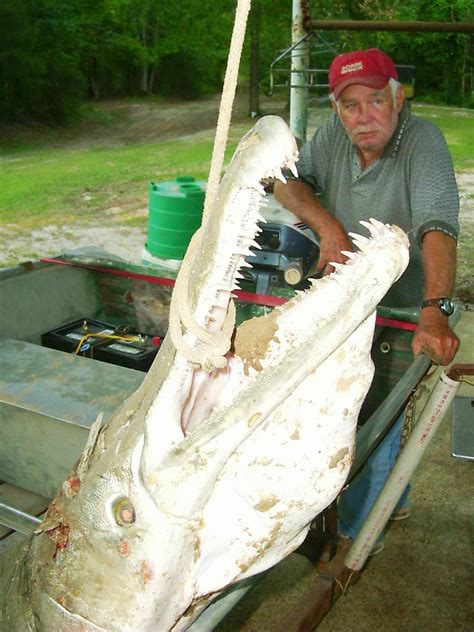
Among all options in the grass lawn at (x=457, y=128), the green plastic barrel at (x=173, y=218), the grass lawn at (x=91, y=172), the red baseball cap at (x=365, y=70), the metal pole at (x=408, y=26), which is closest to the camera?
the red baseball cap at (x=365, y=70)

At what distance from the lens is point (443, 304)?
224 centimetres

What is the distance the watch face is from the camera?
88.0 inches

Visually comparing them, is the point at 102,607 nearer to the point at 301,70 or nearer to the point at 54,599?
the point at 54,599

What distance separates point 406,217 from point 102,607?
2.15m

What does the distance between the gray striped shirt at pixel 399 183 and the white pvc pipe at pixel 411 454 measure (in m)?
0.68

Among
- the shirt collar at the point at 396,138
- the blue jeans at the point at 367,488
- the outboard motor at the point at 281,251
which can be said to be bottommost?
the blue jeans at the point at 367,488

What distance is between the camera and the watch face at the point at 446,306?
2234mm

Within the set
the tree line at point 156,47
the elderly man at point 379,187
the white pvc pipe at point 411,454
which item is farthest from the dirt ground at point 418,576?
the tree line at point 156,47

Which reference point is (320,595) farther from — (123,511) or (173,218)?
(173,218)

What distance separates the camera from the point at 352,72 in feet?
9.91

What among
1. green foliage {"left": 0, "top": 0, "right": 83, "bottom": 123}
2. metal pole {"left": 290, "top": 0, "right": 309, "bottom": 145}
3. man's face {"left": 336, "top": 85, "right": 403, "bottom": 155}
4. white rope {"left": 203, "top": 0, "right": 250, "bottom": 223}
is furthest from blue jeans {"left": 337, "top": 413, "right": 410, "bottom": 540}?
green foliage {"left": 0, "top": 0, "right": 83, "bottom": 123}

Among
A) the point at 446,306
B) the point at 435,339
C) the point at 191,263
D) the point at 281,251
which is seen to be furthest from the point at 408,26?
the point at 191,263

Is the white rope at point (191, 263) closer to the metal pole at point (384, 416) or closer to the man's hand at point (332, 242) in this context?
the metal pole at point (384, 416)

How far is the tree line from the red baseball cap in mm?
11501
